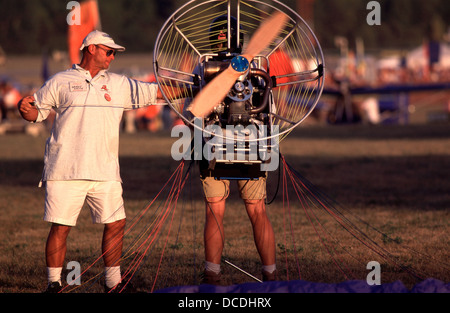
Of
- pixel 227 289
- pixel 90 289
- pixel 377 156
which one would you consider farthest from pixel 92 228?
pixel 377 156

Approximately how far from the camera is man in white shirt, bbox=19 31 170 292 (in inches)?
240

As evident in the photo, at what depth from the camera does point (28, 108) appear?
6156mm

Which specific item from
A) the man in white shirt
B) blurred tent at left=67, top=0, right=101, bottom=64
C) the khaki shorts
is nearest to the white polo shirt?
the man in white shirt

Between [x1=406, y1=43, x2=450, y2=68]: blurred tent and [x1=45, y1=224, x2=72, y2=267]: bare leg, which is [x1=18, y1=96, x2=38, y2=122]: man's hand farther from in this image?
[x1=406, y1=43, x2=450, y2=68]: blurred tent

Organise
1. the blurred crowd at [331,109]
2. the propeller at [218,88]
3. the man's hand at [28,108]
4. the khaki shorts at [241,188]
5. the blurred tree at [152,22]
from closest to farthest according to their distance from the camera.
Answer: the propeller at [218,88] < the man's hand at [28,108] < the khaki shorts at [241,188] < the blurred crowd at [331,109] < the blurred tree at [152,22]

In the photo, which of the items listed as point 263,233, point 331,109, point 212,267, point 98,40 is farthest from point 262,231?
point 331,109

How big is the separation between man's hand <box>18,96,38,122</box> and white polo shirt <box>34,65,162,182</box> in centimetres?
5

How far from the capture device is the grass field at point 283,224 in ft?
24.4

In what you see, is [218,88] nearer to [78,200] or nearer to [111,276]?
[78,200]

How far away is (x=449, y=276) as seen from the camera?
705 centimetres

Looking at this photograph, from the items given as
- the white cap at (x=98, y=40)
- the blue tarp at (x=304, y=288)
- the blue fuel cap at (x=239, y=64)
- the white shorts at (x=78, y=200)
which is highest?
the white cap at (x=98, y=40)

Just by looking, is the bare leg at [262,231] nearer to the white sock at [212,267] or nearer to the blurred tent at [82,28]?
the white sock at [212,267]

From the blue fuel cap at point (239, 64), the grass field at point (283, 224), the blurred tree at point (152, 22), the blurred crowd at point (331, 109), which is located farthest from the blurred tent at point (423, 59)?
the blue fuel cap at point (239, 64)

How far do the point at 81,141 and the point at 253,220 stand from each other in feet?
5.14
